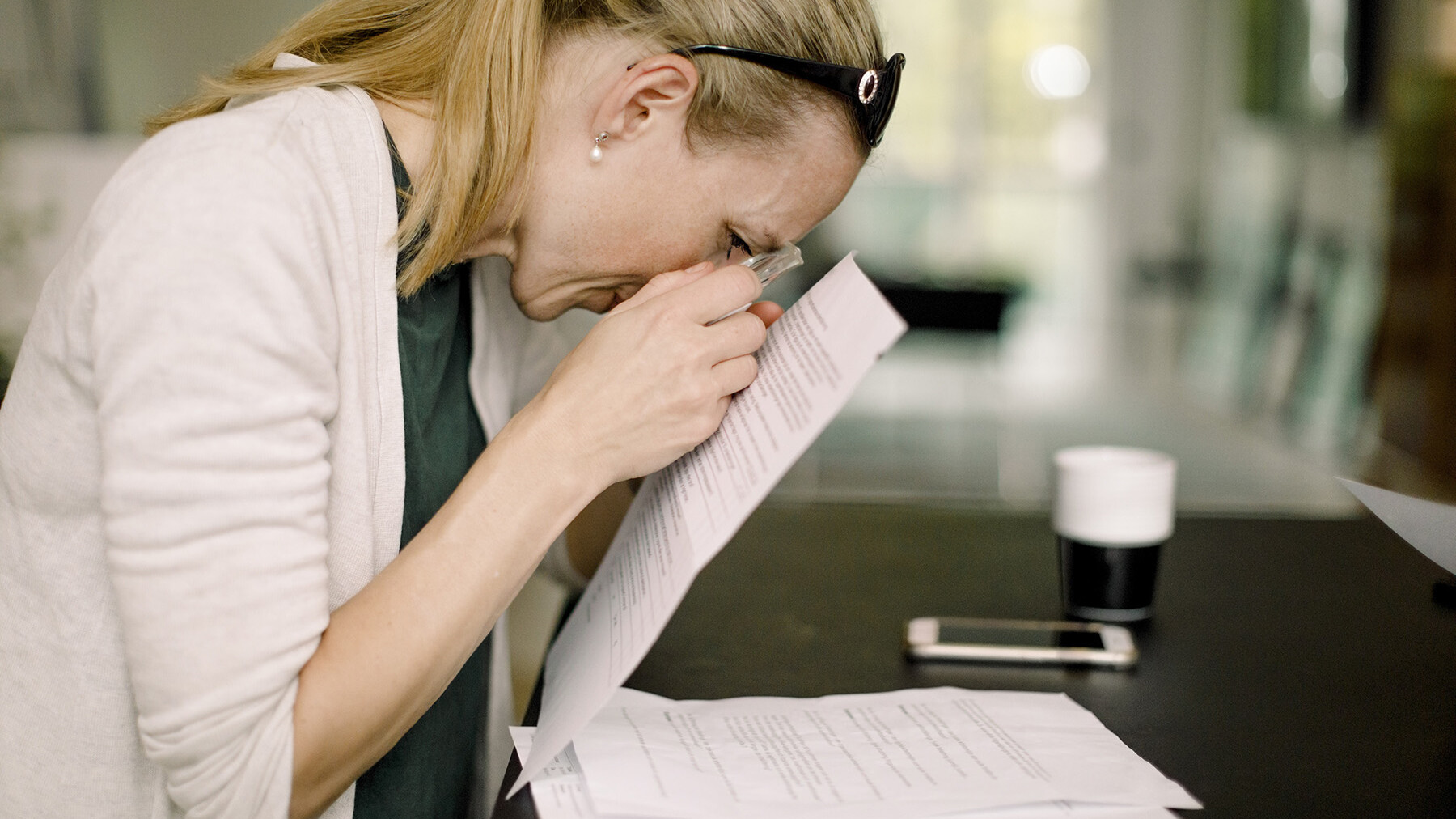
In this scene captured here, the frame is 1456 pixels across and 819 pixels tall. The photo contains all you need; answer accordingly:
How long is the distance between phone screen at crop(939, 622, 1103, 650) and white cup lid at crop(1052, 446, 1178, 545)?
96mm

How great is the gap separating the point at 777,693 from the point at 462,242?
1.28 feet

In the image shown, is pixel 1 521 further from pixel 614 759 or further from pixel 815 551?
pixel 815 551

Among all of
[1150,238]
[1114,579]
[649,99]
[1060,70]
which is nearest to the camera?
[649,99]

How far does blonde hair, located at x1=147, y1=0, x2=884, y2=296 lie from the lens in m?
0.78

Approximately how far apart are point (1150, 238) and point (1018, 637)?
4.97m

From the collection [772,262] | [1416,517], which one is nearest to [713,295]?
[772,262]

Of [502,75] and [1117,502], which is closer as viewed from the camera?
[502,75]

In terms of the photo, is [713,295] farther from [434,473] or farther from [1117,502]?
[1117,502]

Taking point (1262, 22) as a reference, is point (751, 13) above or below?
below

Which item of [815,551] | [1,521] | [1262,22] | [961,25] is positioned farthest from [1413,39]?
[1,521]

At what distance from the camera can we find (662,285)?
778 mm

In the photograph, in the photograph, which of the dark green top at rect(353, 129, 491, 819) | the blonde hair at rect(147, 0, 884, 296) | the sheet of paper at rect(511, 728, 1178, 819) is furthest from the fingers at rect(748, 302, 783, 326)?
the sheet of paper at rect(511, 728, 1178, 819)

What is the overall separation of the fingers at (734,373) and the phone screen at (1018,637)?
0.26 metres

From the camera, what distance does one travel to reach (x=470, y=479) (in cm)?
68
